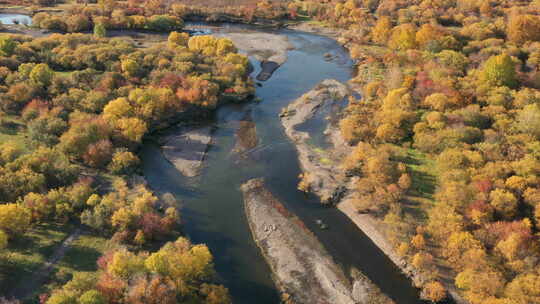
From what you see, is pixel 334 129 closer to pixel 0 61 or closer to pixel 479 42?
pixel 479 42

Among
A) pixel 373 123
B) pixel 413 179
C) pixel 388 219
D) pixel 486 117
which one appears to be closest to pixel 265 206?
pixel 388 219

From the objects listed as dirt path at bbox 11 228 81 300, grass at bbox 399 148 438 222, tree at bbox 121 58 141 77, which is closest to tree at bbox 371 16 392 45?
grass at bbox 399 148 438 222

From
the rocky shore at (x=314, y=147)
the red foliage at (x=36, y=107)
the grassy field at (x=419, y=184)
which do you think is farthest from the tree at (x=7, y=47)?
the grassy field at (x=419, y=184)

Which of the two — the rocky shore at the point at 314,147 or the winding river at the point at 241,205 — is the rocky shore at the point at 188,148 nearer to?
the winding river at the point at 241,205

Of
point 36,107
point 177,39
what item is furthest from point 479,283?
point 177,39

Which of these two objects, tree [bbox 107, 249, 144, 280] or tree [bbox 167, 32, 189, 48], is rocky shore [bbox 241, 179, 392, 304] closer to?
tree [bbox 107, 249, 144, 280]
